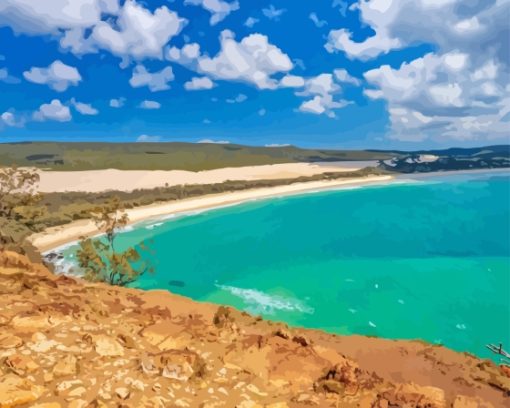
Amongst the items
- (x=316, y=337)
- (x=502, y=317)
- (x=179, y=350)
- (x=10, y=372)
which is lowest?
(x=502, y=317)

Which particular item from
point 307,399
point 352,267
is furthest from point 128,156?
point 307,399

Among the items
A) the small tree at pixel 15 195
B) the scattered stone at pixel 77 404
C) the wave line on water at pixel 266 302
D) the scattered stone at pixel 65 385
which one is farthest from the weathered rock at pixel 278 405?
the small tree at pixel 15 195

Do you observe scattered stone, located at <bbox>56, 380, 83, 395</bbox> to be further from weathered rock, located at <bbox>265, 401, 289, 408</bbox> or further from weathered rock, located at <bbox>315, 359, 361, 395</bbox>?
weathered rock, located at <bbox>315, 359, 361, 395</bbox>

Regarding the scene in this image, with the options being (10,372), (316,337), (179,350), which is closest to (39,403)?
(10,372)

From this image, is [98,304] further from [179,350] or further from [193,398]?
[193,398]

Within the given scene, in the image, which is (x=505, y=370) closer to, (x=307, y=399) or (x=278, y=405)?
(x=307, y=399)

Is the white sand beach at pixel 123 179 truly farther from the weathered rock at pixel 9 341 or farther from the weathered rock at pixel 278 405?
the weathered rock at pixel 278 405
